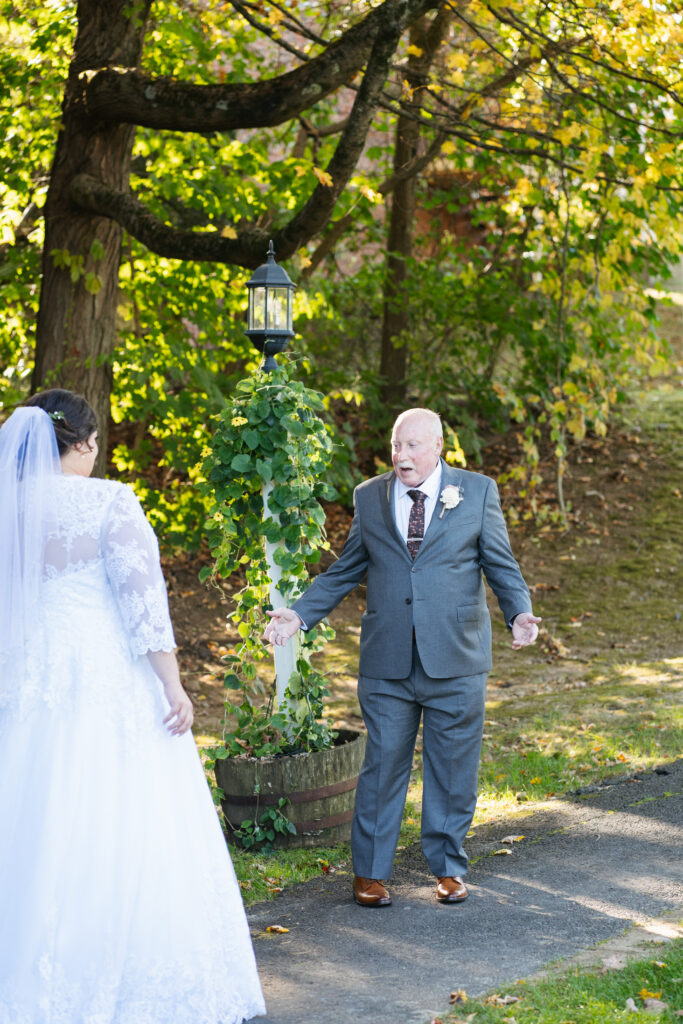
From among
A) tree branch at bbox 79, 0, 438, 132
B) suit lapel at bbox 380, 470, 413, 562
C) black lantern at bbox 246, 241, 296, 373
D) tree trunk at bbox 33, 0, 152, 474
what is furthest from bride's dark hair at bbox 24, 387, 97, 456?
tree trunk at bbox 33, 0, 152, 474

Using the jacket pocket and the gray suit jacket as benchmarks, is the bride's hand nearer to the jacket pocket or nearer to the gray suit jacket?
the gray suit jacket

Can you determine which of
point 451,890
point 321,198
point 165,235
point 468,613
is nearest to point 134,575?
point 468,613

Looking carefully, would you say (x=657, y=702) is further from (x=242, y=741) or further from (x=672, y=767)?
(x=242, y=741)

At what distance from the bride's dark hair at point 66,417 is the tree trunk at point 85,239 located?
442cm

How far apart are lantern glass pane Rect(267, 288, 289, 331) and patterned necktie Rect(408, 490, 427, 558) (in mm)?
1306

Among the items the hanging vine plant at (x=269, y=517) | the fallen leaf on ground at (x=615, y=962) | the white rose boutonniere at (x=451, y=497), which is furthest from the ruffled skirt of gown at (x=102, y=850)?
the hanging vine plant at (x=269, y=517)

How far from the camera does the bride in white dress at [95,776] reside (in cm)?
334

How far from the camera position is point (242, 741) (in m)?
5.76

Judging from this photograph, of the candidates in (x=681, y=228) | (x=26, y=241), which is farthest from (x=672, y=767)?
(x=26, y=241)

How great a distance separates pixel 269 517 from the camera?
17.5 feet

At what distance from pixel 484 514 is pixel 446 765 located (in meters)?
1.08

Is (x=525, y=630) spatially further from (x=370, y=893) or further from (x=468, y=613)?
(x=370, y=893)

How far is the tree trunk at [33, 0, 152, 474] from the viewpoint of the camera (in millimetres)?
7973

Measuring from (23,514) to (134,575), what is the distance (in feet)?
1.34
